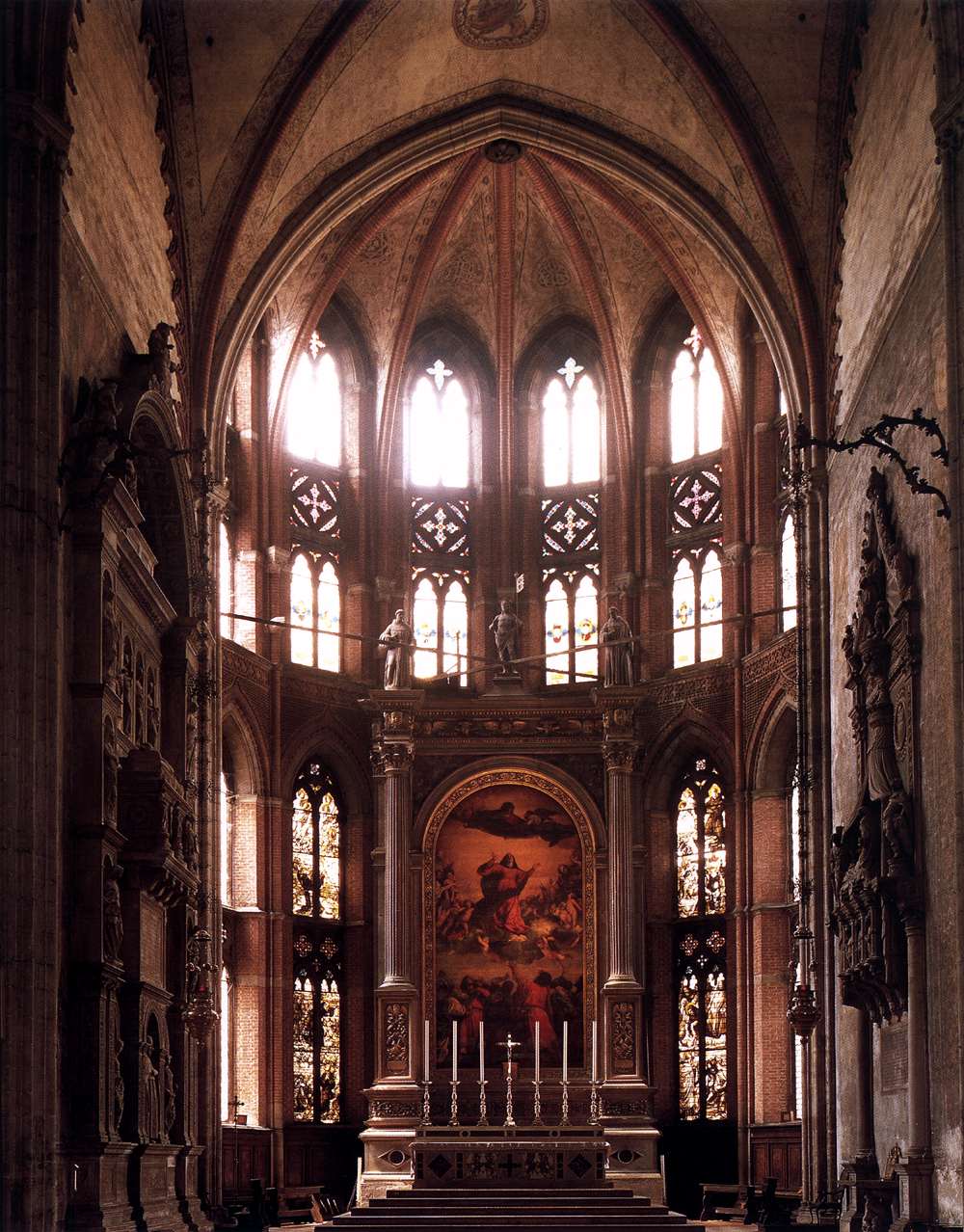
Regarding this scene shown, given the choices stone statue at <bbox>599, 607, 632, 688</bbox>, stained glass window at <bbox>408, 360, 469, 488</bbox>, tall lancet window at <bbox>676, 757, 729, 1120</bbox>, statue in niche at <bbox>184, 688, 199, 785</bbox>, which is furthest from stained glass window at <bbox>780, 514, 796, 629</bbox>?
statue in niche at <bbox>184, 688, 199, 785</bbox>

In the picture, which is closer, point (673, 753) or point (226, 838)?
point (226, 838)

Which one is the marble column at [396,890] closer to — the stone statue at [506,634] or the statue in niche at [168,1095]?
the stone statue at [506,634]

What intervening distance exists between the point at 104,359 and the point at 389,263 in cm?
1366

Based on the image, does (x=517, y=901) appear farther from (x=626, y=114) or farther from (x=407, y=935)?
(x=626, y=114)

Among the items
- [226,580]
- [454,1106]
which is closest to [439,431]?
[226,580]

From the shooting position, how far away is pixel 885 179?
2533 centimetres

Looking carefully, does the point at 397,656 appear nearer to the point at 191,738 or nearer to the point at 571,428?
the point at 571,428

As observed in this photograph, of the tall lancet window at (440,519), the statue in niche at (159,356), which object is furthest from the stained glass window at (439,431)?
the statue in niche at (159,356)

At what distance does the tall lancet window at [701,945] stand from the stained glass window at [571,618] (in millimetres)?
3184

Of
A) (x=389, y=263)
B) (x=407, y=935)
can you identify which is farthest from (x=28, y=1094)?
(x=389, y=263)

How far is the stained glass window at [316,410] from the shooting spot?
1462 inches

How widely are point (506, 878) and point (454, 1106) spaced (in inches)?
170

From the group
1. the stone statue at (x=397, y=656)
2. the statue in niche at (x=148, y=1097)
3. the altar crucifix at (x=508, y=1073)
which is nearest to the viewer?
the statue in niche at (x=148, y=1097)

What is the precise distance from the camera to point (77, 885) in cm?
2164
